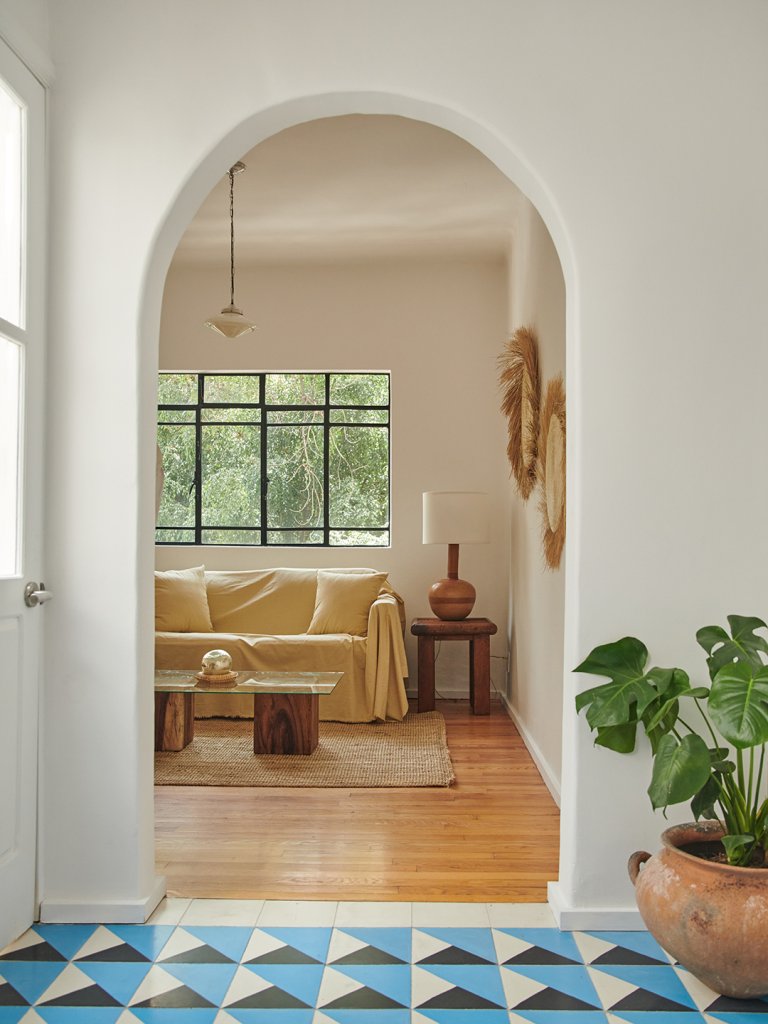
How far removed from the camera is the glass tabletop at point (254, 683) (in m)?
4.15

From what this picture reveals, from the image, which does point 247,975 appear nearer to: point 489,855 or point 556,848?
point 489,855

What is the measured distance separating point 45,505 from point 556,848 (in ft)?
6.66

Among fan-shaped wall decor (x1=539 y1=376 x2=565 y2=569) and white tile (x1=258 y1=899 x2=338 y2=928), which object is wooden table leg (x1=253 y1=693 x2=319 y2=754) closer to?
fan-shaped wall decor (x1=539 y1=376 x2=565 y2=569)

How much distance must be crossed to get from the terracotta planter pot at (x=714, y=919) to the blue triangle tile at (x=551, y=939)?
0.92 feet

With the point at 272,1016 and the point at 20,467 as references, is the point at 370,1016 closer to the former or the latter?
the point at 272,1016

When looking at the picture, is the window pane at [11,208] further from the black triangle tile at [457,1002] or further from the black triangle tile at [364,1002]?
the black triangle tile at [457,1002]

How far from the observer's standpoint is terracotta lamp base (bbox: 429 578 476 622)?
5.71 metres

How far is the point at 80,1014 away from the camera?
6.74 ft

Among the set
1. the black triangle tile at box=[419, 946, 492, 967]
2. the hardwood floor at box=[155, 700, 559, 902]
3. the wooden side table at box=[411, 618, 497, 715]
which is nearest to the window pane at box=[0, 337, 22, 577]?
the hardwood floor at box=[155, 700, 559, 902]

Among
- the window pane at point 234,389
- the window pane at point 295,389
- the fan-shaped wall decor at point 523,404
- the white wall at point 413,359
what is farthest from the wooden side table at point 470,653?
the window pane at point 234,389

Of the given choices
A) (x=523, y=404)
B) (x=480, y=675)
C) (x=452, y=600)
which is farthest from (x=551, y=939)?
(x=452, y=600)

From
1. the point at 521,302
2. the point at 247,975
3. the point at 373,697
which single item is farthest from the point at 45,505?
the point at 521,302

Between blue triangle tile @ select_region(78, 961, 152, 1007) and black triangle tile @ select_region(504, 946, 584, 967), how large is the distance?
90 cm

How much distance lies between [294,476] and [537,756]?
9.23ft
